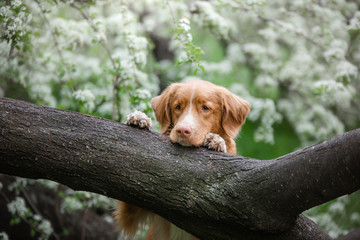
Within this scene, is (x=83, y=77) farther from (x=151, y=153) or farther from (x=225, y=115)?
(x=151, y=153)

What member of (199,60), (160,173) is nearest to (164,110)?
(199,60)

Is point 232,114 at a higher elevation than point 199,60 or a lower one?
lower

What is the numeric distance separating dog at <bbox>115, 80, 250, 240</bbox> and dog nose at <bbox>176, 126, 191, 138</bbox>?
0.30 metres

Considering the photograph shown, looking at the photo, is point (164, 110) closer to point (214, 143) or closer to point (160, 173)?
point (214, 143)

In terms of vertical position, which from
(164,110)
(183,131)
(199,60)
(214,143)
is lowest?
(164,110)

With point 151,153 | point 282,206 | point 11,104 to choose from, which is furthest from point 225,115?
point 11,104

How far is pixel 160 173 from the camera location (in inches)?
114

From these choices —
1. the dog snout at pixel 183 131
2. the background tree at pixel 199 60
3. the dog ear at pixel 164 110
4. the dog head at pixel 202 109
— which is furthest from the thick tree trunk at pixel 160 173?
the background tree at pixel 199 60

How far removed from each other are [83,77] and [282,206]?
617 cm

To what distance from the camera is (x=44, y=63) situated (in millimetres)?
5352

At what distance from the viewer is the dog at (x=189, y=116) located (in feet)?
12.2

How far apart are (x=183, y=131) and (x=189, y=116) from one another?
47 cm

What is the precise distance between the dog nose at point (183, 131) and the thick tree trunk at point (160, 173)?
0.14 meters

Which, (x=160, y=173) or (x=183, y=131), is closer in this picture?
(x=160, y=173)
